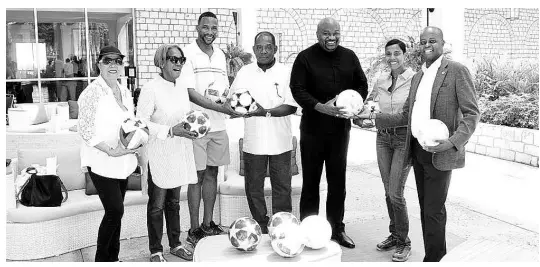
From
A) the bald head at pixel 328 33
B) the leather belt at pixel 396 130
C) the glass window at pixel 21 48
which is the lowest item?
the leather belt at pixel 396 130

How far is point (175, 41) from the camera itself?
1187cm

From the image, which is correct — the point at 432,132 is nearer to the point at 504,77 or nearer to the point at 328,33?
the point at 328,33

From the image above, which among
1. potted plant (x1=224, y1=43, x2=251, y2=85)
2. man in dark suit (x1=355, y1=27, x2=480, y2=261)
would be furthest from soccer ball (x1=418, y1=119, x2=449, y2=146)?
potted plant (x1=224, y1=43, x2=251, y2=85)

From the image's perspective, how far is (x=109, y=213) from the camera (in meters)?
3.34

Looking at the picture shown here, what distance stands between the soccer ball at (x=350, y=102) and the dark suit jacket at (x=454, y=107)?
64 centimetres

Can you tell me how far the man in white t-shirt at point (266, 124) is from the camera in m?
3.99

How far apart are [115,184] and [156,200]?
0.37 m

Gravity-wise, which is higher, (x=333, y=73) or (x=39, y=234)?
(x=333, y=73)

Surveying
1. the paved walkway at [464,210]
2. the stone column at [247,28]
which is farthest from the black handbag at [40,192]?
the stone column at [247,28]

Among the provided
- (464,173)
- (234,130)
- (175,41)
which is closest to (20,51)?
(175,41)

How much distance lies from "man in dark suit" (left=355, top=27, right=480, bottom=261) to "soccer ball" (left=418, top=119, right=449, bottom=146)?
0.09ft

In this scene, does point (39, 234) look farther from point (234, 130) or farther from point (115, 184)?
point (234, 130)

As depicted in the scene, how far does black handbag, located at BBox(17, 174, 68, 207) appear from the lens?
12.5 ft

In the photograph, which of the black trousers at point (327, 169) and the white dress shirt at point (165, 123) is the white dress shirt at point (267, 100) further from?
the white dress shirt at point (165, 123)
